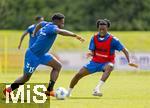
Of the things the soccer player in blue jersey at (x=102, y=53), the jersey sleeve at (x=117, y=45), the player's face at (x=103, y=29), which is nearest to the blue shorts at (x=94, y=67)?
the soccer player in blue jersey at (x=102, y=53)

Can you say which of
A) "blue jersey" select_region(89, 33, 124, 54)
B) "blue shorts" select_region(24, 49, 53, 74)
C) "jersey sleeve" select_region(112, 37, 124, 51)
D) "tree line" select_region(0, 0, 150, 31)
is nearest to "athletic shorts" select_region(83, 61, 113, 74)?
"blue jersey" select_region(89, 33, 124, 54)

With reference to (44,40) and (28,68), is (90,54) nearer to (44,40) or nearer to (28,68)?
(44,40)

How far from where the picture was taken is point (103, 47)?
19.4 metres

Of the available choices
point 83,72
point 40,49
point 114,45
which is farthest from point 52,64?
point 114,45

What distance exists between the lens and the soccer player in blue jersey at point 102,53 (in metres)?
19.2

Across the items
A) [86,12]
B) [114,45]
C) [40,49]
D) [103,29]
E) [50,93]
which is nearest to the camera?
[40,49]

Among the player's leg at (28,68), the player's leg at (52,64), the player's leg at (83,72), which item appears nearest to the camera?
the player's leg at (28,68)

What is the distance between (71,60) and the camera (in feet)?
133

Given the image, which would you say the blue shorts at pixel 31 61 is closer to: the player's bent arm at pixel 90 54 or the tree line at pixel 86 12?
the player's bent arm at pixel 90 54

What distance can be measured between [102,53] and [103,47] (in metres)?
0.18

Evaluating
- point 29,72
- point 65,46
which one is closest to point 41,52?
point 29,72

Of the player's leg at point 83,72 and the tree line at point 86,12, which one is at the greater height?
the player's leg at point 83,72

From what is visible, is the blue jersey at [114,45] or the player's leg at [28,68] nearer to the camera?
the player's leg at [28,68]

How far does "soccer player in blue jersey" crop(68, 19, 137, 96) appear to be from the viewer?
19.2 metres
